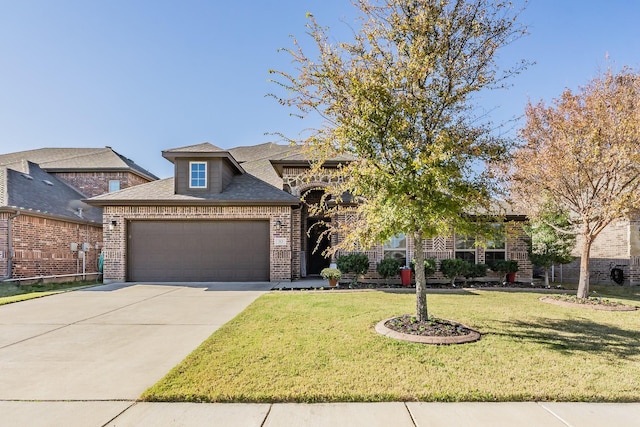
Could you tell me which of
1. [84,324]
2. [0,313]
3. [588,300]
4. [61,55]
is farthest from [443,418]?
[61,55]

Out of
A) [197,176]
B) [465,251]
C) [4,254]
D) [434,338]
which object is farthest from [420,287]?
[4,254]

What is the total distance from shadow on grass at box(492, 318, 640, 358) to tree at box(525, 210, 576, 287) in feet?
16.1

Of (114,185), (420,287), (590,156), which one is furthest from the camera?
(114,185)

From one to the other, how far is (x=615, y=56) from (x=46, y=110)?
20606 mm

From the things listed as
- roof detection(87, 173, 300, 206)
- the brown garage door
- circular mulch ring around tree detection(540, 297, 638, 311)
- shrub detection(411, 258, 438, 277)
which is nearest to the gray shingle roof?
roof detection(87, 173, 300, 206)

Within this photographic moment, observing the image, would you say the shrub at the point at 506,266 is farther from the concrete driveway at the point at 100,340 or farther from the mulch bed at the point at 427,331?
the concrete driveway at the point at 100,340

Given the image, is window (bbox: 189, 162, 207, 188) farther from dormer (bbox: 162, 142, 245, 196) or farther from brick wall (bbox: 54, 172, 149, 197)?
brick wall (bbox: 54, 172, 149, 197)

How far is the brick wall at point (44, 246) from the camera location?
12.7 m

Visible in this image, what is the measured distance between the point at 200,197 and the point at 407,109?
972cm

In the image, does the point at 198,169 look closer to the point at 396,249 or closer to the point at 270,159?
the point at 270,159

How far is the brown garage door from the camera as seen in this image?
510 inches

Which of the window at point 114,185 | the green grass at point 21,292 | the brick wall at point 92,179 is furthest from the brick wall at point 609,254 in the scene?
the brick wall at point 92,179

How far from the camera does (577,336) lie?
5699 millimetres

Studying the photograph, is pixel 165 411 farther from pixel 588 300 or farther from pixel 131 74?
pixel 131 74
